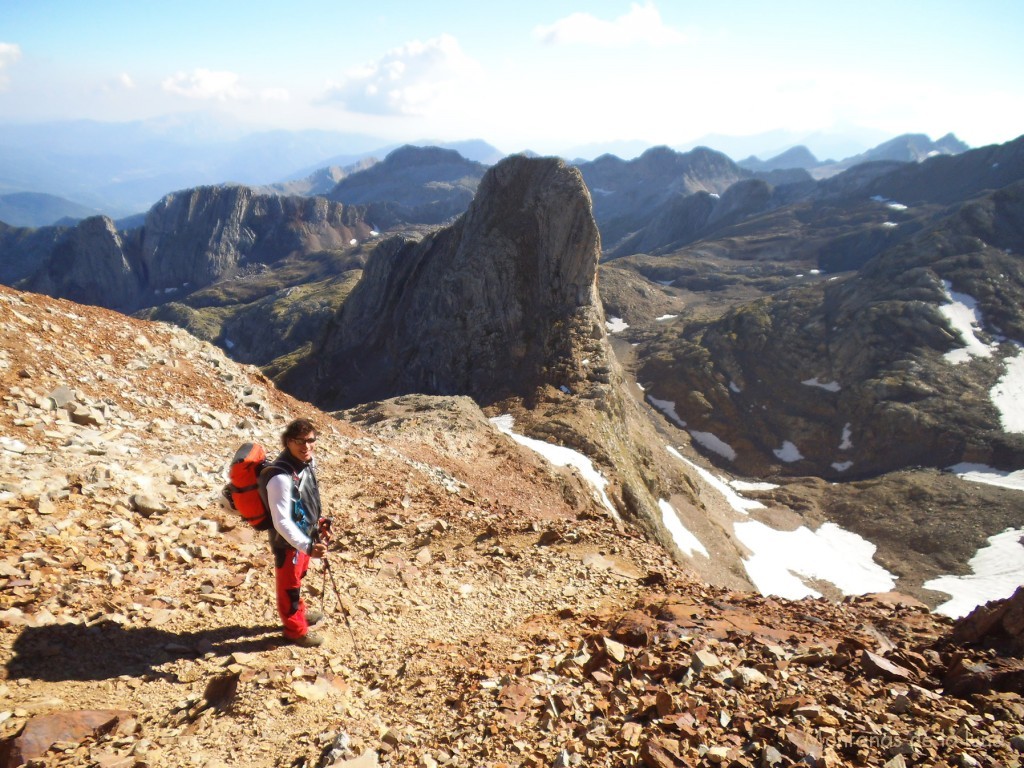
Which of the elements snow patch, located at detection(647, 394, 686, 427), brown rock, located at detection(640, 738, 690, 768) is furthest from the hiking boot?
snow patch, located at detection(647, 394, 686, 427)

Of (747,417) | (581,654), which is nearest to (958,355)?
(747,417)

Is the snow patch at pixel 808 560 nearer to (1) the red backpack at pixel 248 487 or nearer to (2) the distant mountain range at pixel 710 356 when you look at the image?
(2) the distant mountain range at pixel 710 356

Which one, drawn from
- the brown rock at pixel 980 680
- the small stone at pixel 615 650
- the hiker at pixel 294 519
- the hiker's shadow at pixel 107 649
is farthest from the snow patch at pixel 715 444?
the hiker's shadow at pixel 107 649

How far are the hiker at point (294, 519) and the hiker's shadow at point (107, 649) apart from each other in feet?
1.62

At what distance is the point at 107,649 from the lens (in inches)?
277

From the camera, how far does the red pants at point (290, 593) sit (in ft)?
26.3

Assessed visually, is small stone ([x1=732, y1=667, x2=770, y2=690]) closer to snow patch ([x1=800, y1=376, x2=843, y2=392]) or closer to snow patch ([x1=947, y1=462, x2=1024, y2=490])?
snow patch ([x1=947, y1=462, x2=1024, y2=490])

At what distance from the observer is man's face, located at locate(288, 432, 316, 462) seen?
7934 mm

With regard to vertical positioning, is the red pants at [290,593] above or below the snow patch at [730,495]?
above

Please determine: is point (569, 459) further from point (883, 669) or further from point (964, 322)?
point (964, 322)

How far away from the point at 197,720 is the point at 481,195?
202 ft

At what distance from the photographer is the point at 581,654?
8344 millimetres

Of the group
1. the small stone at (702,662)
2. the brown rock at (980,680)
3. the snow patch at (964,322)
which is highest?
the small stone at (702,662)

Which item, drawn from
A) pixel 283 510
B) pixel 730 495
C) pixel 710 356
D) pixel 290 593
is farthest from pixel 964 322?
pixel 283 510
